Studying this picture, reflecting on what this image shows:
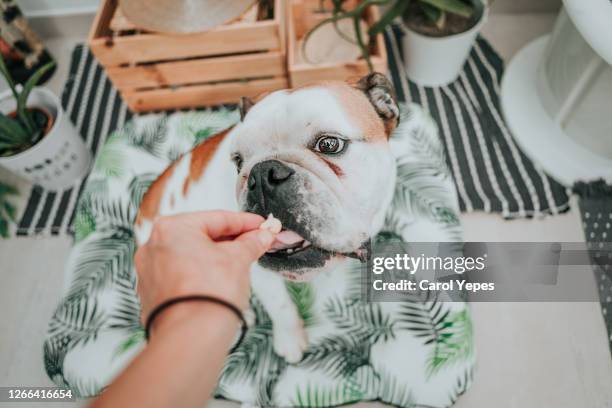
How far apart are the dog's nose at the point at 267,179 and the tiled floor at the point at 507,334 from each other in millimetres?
1036

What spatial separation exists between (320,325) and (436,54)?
4.20ft

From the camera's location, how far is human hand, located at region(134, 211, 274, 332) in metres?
0.58

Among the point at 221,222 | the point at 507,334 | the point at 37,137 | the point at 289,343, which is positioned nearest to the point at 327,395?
the point at 289,343

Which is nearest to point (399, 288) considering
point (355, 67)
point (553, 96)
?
point (355, 67)

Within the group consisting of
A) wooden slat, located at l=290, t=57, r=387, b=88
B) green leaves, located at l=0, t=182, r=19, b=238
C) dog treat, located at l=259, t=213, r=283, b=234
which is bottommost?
green leaves, located at l=0, t=182, r=19, b=238

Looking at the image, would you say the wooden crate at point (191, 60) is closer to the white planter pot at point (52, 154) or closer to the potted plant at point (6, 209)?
the white planter pot at point (52, 154)

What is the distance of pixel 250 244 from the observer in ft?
2.23

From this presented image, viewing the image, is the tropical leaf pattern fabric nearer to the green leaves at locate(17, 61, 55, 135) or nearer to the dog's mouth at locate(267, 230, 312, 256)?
the green leaves at locate(17, 61, 55, 135)

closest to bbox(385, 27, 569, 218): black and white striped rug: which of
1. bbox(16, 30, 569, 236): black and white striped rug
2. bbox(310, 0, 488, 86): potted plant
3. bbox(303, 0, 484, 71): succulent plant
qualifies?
bbox(16, 30, 569, 236): black and white striped rug

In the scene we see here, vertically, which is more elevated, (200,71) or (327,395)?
(200,71)

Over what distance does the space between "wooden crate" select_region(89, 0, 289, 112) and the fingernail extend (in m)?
1.14

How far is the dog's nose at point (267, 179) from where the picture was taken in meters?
0.87

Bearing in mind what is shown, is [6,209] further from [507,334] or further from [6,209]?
[507,334]

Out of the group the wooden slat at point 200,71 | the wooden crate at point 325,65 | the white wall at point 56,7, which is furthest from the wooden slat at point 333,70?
the white wall at point 56,7
